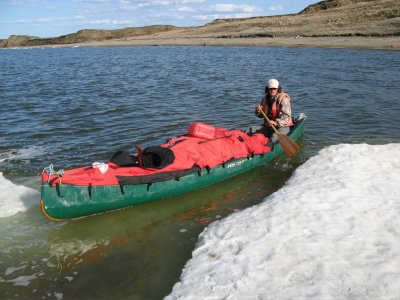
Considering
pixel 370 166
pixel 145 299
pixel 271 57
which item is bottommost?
pixel 145 299

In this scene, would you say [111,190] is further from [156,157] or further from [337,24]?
[337,24]

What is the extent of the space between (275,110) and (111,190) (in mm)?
4644

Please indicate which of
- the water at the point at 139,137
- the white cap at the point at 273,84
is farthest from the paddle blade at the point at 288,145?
the white cap at the point at 273,84

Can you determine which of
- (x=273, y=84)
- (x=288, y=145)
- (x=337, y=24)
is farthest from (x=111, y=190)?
(x=337, y=24)

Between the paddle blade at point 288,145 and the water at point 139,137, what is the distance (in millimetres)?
389

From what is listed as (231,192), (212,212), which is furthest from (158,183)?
(231,192)

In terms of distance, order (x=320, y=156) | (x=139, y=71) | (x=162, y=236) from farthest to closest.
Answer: (x=139, y=71) < (x=320, y=156) < (x=162, y=236)

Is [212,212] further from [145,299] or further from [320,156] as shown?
[320,156]

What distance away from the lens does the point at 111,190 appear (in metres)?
6.62

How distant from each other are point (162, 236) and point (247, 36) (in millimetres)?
43921

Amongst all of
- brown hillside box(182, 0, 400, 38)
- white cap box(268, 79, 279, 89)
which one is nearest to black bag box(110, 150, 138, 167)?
white cap box(268, 79, 279, 89)

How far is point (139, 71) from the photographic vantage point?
90.7ft

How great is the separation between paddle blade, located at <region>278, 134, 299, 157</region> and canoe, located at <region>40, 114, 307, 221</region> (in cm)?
125

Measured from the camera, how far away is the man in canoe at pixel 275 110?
9305 mm
